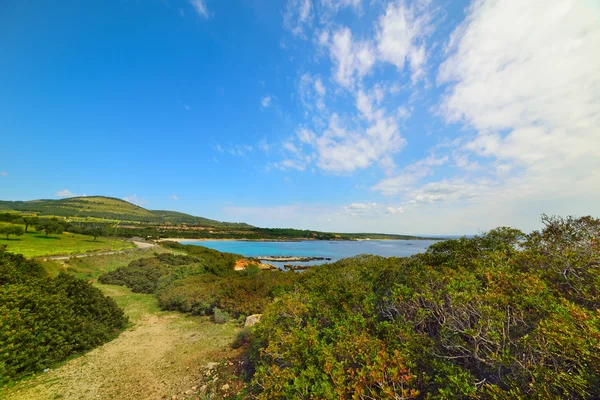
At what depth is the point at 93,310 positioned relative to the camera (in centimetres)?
896

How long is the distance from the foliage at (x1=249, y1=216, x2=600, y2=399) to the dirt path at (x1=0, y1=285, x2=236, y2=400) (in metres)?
2.20

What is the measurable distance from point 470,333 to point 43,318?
10670mm

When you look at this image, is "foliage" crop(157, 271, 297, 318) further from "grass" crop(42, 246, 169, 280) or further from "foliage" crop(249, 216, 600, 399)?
"grass" crop(42, 246, 169, 280)

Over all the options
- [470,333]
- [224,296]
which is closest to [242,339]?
[224,296]

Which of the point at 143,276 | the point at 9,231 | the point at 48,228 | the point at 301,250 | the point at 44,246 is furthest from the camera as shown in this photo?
the point at 301,250

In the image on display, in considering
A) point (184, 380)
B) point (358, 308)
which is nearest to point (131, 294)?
point (184, 380)

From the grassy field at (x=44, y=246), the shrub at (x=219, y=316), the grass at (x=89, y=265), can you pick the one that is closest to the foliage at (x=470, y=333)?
the shrub at (x=219, y=316)

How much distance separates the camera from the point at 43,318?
270 inches

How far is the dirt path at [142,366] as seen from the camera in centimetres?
563

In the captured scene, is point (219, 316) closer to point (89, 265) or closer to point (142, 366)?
point (142, 366)

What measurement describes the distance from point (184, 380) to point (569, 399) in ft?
24.8

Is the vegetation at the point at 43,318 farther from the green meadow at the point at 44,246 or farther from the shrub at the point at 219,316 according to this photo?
the green meadow at the point at 44,246

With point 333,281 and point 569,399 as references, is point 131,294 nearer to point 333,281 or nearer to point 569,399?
point 333,281

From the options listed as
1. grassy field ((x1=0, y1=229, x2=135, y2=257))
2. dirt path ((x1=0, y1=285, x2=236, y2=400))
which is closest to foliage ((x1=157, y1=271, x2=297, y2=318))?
dirt path ((x1=0, y1=285, x2=236, y2=400))
